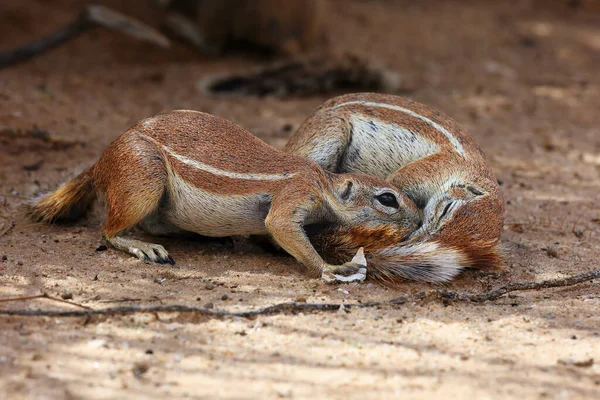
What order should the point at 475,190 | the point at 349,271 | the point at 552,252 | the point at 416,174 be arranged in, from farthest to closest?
the point at 552,252 < the point at 416,174 < the point at 475,190 < the point at 349,271

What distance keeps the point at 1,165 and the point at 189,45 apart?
4.63m

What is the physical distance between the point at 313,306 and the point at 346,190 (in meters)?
1.06

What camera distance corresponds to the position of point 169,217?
503 cm

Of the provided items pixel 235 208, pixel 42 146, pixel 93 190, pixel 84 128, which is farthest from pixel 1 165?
pixel 235 208

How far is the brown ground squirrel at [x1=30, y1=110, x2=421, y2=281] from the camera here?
4.68 m

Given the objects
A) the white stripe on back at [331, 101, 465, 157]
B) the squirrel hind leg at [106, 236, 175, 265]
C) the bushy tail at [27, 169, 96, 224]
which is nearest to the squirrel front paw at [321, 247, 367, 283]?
the squirrel hind leg at [106, 236, 175, 265]

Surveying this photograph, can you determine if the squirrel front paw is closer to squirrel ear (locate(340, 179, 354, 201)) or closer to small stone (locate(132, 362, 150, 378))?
squirrel ear (locate(340, 179, 354, 201))

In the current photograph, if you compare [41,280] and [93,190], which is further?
[93,190]

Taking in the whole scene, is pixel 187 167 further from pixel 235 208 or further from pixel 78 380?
pixel 78 380

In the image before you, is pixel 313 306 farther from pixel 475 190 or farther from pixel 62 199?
pixel 62 199

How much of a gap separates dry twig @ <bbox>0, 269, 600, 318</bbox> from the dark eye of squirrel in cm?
71

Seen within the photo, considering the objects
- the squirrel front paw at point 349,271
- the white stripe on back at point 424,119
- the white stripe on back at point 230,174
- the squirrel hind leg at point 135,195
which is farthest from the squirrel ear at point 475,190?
the squirrel hind leg at point 135,195

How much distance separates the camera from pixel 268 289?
172 inches

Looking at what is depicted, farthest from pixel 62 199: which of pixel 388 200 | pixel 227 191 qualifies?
pixel 388 200
